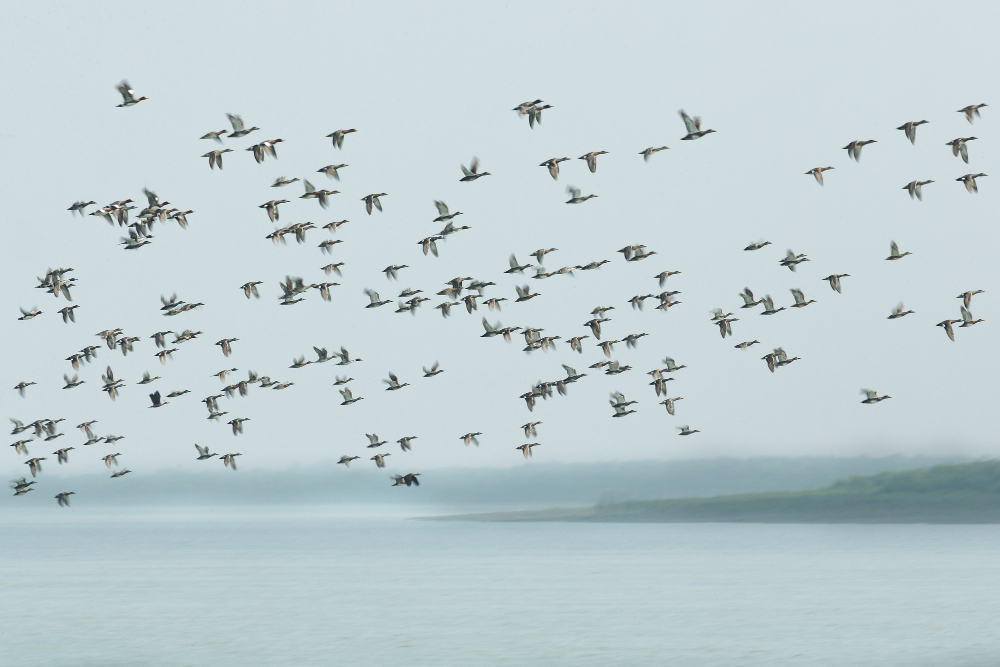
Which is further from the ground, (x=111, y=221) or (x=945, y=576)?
(x=111, y=221)

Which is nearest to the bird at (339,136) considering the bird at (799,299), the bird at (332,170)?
the bird at (332,170)

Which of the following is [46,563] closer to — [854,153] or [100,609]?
[100,609]

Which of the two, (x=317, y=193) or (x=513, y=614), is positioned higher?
(x=317, y=193)

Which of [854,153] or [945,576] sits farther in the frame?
[945,576]

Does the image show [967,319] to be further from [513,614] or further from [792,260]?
[513,614]

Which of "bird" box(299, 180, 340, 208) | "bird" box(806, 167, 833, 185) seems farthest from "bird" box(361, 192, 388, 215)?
"bird" box(806, 167, 833, 185)

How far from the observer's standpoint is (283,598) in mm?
118375

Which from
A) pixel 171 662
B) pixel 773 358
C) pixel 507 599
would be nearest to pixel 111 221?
pixel 171 662

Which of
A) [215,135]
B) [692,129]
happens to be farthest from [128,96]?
[692,129]

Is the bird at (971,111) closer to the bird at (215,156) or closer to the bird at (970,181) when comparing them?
the bird at (970,181)

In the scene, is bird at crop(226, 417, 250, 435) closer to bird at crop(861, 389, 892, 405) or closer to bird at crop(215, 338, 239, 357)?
bird at crop(215, 338, 239, 357)

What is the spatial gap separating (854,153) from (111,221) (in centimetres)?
3455

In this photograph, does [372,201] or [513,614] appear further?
[513,614]

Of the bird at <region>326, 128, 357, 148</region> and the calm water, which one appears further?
the calm water
